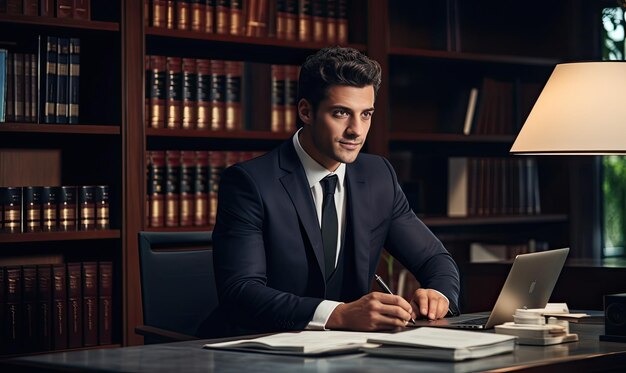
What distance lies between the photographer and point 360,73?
270 centimetres

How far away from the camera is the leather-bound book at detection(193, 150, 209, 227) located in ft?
12.6

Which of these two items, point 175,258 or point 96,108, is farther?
point 96,108

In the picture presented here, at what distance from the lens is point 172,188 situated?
377 centimetres

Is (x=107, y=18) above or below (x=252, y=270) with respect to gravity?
above

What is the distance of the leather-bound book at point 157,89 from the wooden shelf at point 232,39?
4.1 inches

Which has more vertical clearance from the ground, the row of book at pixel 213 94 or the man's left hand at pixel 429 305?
the row of book at pixel 213 94

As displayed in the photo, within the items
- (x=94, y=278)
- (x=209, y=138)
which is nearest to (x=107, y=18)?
(x=209, y=138)

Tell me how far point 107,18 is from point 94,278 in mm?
924

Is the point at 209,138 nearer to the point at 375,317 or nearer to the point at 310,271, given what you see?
the point at 310,271

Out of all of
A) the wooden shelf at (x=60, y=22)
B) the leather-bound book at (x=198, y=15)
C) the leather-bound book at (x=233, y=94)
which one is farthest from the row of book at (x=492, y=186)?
the wooden shelf at (x=60, y=22)

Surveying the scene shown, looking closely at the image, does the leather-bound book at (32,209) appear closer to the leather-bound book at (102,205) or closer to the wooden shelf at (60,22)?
the leather-bound book at (102,205)

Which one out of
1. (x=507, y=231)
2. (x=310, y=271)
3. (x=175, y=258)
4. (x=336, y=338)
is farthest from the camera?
(x=507, y=231)

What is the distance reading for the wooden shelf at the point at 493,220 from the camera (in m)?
4.36

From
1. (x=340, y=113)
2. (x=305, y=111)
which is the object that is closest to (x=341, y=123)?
(x=340, y=113)
